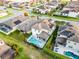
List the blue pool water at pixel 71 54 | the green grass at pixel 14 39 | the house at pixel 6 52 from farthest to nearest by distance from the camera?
1. the green grass at pixel 14 39
2. the blue pool water at pixel 71 54
3. the house at pixel 6 52

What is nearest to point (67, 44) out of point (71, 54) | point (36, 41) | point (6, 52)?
point (71, 54)

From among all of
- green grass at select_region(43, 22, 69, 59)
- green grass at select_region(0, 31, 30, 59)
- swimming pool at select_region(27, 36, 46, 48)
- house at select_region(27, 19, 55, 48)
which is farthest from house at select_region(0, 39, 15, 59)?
green grass at select_region(43, 22, 69, 59)

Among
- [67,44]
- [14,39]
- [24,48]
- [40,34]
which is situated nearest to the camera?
[67,44]

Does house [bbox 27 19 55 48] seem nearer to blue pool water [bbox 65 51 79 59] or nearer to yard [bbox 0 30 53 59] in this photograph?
yard [bbox 0 30 53 59]

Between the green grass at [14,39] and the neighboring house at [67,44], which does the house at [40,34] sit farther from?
the neighboring house at [67,44]

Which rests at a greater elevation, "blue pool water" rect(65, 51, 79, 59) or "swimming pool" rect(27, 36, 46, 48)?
"swimming pool" rect(27, 36, 46, 48)

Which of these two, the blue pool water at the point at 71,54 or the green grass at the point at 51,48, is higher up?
the green grass at the point at 51,48

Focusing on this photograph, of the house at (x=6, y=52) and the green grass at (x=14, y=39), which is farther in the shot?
the green grass at (x=14, y=39)

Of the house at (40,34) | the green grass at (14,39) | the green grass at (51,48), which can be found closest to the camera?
the green grass at (51,48)

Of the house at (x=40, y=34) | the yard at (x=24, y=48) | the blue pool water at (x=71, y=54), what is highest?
the house at (x=40, y=34)

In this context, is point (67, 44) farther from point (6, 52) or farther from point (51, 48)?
point (6, 52)

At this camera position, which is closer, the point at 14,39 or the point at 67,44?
the point at 67,44

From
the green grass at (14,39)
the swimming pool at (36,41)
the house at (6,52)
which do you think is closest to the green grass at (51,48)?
the swimming pool at (36,41)

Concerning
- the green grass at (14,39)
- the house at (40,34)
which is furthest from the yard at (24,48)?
the house at (40,34)
